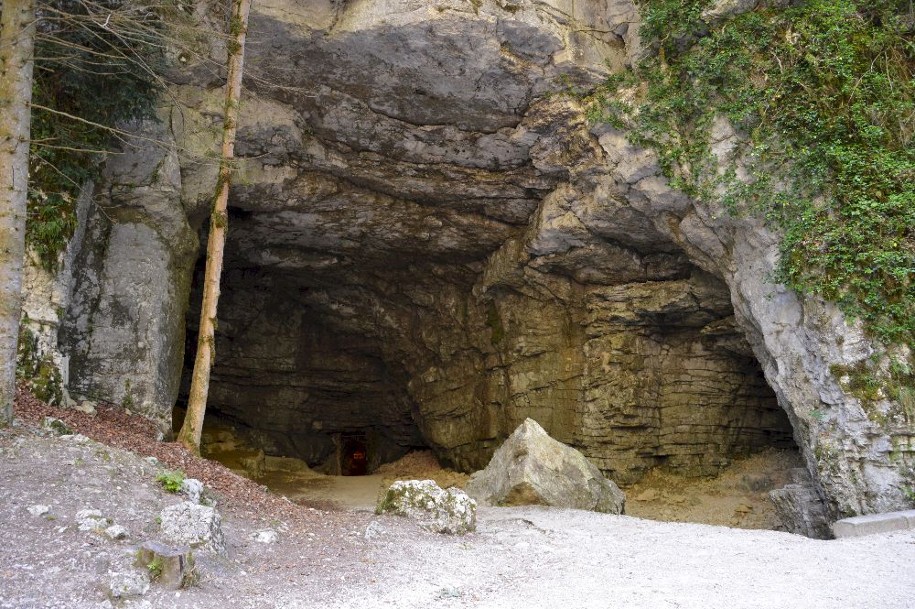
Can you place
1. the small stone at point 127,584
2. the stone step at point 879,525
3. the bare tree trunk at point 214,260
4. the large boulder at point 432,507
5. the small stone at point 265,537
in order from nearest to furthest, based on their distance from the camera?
the small stone at point 127,584, the small stone at point 265,537, the large boulder at point 432,507, the stone step at point 879,525, the bare tree trunk at point 214,260

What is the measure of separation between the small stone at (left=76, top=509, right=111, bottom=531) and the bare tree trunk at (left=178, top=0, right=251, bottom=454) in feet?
14.2

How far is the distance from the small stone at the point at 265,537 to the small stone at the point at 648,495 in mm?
10137

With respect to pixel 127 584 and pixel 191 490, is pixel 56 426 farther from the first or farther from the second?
pixel 127 584

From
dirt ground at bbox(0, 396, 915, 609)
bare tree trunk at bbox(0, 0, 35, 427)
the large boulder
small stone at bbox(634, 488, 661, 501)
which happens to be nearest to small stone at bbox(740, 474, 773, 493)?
small stone at bbox(634, 488, 661, 501)

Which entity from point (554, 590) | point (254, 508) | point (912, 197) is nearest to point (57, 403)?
point (254, 508)

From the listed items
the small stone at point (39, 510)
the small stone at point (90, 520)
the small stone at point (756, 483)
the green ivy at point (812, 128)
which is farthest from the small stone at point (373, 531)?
the small stone at point (756, 483)

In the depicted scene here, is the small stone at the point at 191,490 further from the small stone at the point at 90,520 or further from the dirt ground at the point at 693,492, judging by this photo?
the dirt ground at the point at 693,492

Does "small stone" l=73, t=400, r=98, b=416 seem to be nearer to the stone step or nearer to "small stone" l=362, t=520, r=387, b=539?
"small stone" l=362, t=520, r=387, b=539

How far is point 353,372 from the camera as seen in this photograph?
21.2m

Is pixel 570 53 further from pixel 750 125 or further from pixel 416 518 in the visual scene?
pixel 416 518

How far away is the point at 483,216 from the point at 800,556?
10.0 meters

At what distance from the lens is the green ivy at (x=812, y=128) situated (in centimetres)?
888

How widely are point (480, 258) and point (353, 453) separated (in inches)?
377

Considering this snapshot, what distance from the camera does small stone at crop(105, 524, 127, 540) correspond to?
466 cm
